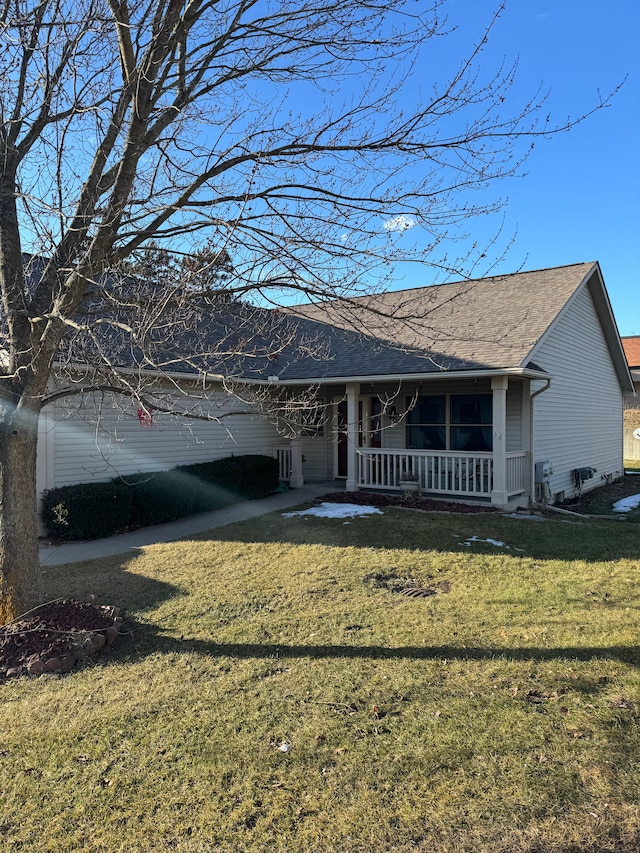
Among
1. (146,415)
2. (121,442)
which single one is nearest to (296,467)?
(121,442)

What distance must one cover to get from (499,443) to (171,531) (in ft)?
21.0

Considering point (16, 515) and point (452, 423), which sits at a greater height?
point (452, 423)

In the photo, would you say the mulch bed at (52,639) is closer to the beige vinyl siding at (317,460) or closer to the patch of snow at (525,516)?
the patch of snow at (525,516)

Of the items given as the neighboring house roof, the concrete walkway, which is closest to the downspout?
the concrete walkway

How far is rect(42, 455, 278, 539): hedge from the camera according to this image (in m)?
9.11

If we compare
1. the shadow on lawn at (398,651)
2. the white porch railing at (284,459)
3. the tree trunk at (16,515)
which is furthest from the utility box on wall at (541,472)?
the tree trunk at (16,515)

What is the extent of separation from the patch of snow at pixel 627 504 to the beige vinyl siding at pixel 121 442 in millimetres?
8799

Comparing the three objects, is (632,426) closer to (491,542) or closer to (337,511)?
(337,511)

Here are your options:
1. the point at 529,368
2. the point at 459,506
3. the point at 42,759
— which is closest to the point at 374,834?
the point at 42,759

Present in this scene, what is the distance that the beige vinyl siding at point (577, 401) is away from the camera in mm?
13078

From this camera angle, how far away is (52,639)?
475 cm

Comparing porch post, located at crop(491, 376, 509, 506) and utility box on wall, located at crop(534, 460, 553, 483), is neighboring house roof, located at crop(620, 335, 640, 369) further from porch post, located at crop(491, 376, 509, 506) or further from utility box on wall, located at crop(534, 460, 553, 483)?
porch post, located at crop(491, 376, 509, 506)

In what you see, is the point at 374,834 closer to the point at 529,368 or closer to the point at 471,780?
the point at 471,780

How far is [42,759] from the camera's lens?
11.1 feet
